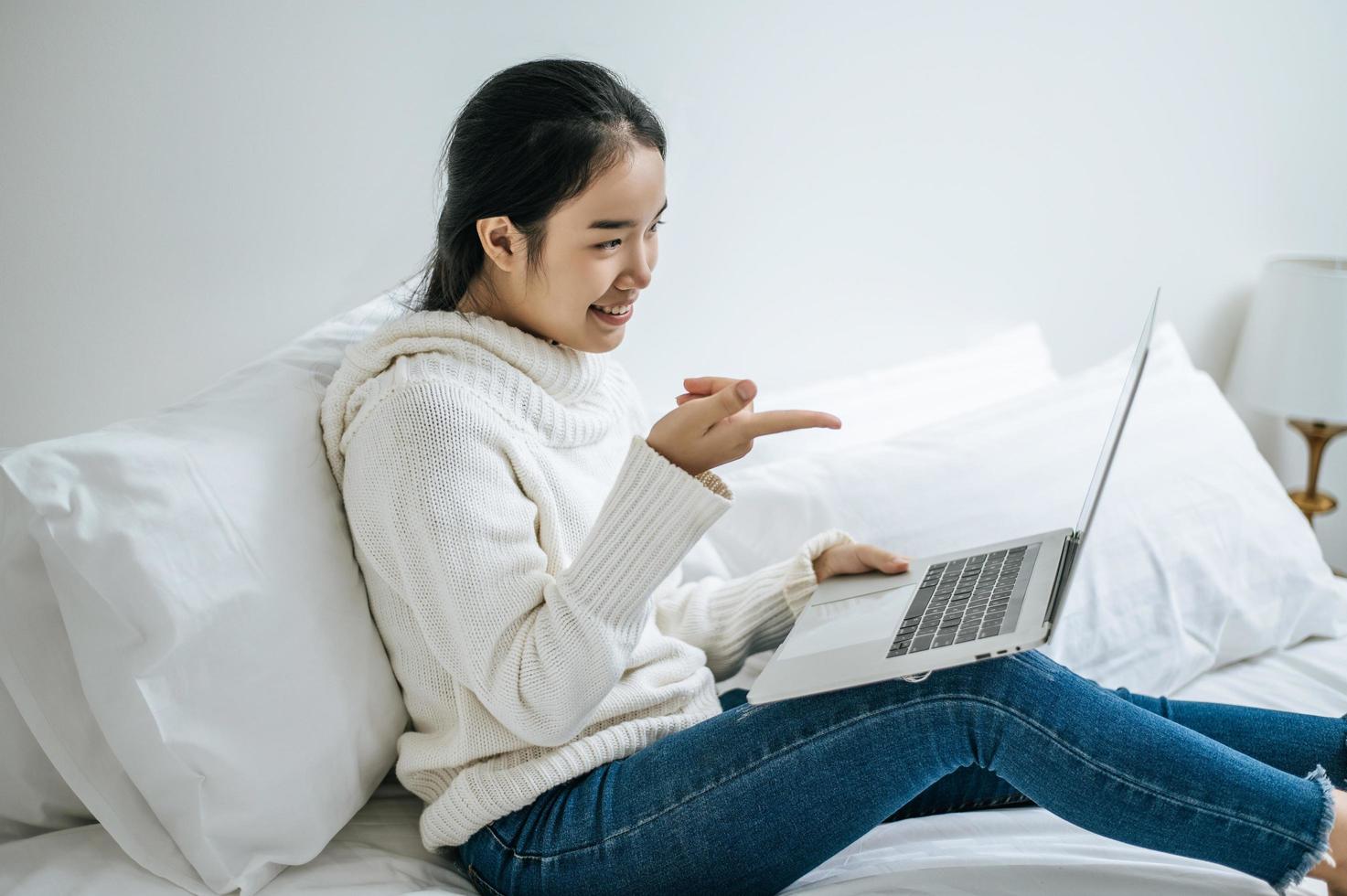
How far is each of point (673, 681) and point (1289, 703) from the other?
29.7 inches

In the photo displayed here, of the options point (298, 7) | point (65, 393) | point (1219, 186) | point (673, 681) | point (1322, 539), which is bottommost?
point (1322, 539)

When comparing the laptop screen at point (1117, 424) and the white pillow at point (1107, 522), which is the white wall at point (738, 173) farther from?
the laptop screen at point (1117, 424)

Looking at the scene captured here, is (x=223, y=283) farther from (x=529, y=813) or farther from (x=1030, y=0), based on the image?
(x=1030, y=0)

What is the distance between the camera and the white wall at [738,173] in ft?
3.93

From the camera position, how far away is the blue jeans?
917 millimetres

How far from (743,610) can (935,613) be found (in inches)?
11.2

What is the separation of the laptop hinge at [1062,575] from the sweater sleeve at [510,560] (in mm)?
277

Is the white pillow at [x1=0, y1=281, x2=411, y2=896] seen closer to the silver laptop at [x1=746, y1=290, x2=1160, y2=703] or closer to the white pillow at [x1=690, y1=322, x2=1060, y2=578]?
the silver laptop at [x1=746, y1=290, x2=1160, y2=703]

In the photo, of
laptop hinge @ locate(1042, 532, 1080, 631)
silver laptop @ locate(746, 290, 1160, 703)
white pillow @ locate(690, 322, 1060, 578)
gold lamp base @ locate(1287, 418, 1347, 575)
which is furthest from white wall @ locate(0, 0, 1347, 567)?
laptop hinge @ locate(1042, 532, 1080, 631)

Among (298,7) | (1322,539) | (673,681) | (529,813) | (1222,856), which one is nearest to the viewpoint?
(1222,856)

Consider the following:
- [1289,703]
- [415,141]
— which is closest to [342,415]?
[415,141]

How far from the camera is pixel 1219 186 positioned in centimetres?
217

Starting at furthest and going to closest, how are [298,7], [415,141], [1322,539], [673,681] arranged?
[1322,539]
[415,141]
[298,7]
[673,681]

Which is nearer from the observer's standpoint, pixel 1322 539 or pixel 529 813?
pixel 529 813
